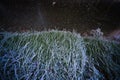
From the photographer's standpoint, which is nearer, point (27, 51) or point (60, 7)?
point (27, 51)

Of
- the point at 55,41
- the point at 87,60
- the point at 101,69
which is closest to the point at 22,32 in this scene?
the point at 55,41

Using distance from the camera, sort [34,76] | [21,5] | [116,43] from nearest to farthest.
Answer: [34,76], [116,43], [21,5]

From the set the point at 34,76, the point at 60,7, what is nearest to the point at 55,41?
the point at 34,76

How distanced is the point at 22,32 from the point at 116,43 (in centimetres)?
77

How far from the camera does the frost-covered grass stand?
102 centimetres

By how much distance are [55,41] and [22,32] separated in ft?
1.06

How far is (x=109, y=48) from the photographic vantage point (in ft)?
3.88

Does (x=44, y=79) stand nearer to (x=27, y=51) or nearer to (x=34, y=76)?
(x=34, y=76)

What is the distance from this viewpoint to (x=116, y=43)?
1.24m

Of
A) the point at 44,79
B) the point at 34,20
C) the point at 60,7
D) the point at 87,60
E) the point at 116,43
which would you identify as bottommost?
the point at 44,79

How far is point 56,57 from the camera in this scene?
109cm

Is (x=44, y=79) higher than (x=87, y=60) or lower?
lower

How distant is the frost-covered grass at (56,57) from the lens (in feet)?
3.35

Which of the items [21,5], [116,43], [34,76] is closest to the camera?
[34,76]
